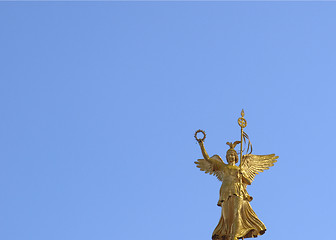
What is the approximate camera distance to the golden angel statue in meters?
38.9

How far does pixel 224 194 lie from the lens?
129 ft

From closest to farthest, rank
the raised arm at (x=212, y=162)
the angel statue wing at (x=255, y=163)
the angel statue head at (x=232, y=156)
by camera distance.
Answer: the angel statue head at (x=232, y=156) < the angel statue wing at (x=255, y=163) < the raised arm at (x=212, y=162)

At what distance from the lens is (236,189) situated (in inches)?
1545

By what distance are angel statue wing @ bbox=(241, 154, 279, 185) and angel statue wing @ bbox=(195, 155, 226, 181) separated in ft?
2.59

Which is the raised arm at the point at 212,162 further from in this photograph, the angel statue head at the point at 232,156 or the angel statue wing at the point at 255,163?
the angel statue wing at the point at 255,163

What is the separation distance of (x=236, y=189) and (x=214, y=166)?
56.2 inches

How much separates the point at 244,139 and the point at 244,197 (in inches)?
86.2

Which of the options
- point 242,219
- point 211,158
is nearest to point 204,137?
point 211,158

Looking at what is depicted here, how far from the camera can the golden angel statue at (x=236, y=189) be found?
A: 38.9 m

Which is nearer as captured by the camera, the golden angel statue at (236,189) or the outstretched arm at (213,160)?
the golden angel statue at (236,189)

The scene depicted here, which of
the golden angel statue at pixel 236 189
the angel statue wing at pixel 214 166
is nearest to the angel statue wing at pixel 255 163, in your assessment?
the golden angel statue at pixel 236 189

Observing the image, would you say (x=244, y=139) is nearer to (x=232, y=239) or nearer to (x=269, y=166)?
(x=269, y=166)

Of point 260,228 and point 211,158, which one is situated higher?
point 211,158

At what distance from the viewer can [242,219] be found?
3903 cm
